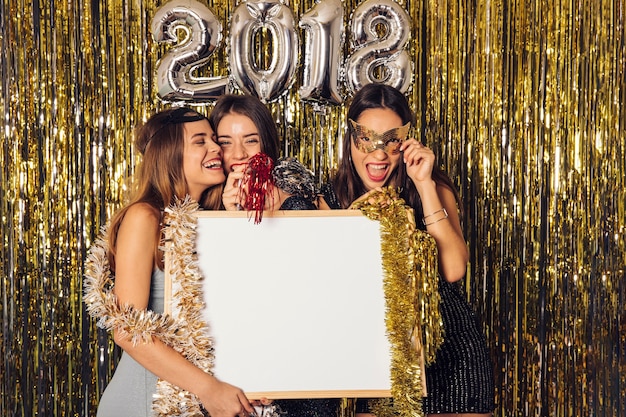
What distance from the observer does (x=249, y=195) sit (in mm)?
1779

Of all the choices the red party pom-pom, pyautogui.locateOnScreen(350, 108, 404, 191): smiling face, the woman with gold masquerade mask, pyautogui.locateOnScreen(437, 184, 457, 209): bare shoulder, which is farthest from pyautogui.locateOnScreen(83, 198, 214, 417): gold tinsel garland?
pyautogui.locateOnScreen(437, 184, 457, 209): bare shoulder

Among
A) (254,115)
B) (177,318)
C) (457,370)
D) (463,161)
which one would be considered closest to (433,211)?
(457,370)

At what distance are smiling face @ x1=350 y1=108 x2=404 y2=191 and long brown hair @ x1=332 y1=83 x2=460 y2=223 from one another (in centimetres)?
2

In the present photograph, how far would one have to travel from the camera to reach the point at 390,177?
2.09 meters

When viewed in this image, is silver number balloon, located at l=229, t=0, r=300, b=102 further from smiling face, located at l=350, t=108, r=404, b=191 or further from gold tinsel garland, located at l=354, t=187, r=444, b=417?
gold tinsel garland, located at l=354, t=187, r=444, b=417

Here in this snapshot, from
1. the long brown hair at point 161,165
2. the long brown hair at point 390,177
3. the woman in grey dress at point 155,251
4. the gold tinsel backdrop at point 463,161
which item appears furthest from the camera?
the gold tinsel backdrop at point 463,161

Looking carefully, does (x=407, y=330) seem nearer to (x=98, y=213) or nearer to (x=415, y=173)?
(x=415, y=173)

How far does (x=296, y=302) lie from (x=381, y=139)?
1.79 ft

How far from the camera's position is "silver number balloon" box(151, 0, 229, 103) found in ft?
7.84

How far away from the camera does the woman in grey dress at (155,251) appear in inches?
66.9

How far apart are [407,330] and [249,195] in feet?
1.73

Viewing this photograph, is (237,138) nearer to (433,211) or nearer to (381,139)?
(381,139)

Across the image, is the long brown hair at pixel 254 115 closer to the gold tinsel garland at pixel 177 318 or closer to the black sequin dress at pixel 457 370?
the gold tinsel garland at pixel 177 318

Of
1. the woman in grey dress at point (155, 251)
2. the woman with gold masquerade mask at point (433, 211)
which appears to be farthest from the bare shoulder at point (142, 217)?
the woman with gold masquerade mask at point (433, 211)
